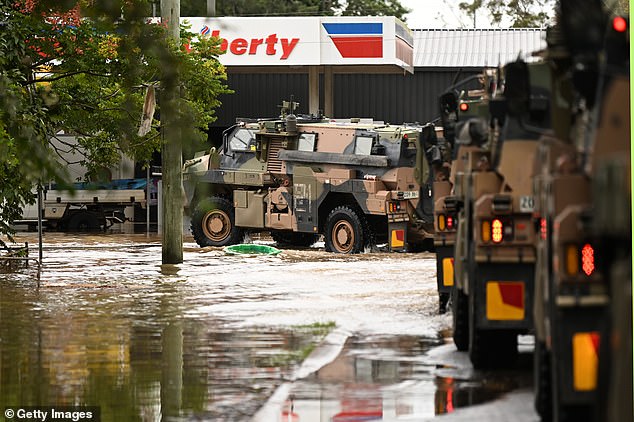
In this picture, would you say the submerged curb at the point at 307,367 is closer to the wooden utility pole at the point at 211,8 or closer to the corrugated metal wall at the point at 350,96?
the wooden utility pole at the point at 211,8

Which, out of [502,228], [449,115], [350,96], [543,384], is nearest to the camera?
[543,384]

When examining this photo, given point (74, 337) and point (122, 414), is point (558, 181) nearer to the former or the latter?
point (122, 414)

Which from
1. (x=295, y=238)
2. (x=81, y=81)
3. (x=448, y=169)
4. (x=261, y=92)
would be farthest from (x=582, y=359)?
(x=261, y=92)

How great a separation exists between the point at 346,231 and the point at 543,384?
17.8 metres

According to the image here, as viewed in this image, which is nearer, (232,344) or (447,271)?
(232,344)

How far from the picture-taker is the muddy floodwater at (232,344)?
9.48 meters

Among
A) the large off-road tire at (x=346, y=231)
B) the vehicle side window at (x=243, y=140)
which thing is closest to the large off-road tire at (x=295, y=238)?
the vehicle side window at (x=243, y=140)

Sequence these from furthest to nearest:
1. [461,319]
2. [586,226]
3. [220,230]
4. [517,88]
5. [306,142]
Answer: [220,230]
[306,142]
[461,319]
[517,88]
[586,226]

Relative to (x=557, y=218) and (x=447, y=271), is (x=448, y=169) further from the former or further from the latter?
(x=557, y=218)

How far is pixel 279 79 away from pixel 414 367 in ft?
91.2

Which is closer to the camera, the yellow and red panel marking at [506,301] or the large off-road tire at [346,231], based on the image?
the yellow and red panel marking at [506,301]

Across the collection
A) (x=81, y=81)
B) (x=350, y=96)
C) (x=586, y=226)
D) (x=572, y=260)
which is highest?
(x=350, y=96)

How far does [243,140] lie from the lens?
91.7 ft

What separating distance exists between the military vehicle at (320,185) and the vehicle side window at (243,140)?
0.06 ft
